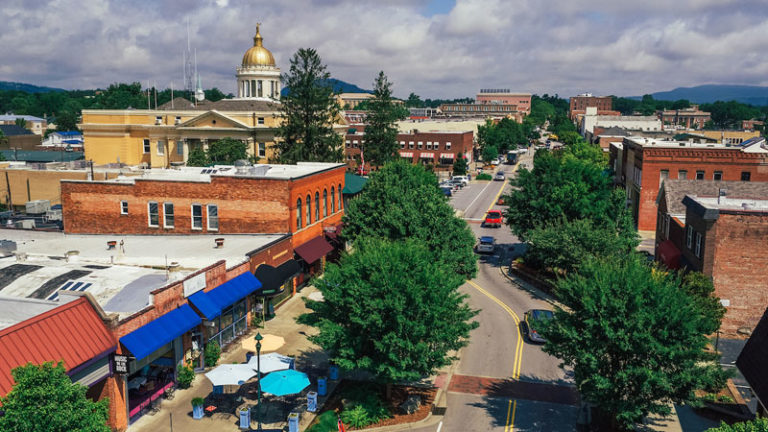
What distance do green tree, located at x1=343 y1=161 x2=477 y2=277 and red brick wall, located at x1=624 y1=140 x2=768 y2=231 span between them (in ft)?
108

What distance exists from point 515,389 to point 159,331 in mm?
15094

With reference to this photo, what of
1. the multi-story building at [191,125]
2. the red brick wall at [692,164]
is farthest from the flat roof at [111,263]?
the multi-story building at [191,125]

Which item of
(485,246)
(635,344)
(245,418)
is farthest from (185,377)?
(485,246)

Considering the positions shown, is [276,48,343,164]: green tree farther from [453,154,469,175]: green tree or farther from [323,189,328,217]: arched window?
[453,154,469,175]: green tree

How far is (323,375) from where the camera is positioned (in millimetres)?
27969

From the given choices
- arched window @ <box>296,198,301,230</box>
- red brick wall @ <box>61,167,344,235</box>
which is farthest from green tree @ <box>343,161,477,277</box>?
red brick wall @ <box>61,167,344,235</box>

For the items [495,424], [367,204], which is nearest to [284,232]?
[367,204]

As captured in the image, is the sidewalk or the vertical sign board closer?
the sidewalk

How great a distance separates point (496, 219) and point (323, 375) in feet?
137

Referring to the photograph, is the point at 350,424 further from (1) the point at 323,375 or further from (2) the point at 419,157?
(2) the point at 419,157

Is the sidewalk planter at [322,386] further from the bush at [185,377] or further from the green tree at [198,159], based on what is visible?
the green tree at [198,159]

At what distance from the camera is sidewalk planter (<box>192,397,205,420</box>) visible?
23.4 m

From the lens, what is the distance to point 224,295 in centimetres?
2889

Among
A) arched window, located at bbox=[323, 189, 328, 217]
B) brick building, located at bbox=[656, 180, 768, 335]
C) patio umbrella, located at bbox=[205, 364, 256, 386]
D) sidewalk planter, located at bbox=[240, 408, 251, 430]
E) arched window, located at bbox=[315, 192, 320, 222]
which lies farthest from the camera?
arched window, located at bbox=[323, 189, 328, 217]
